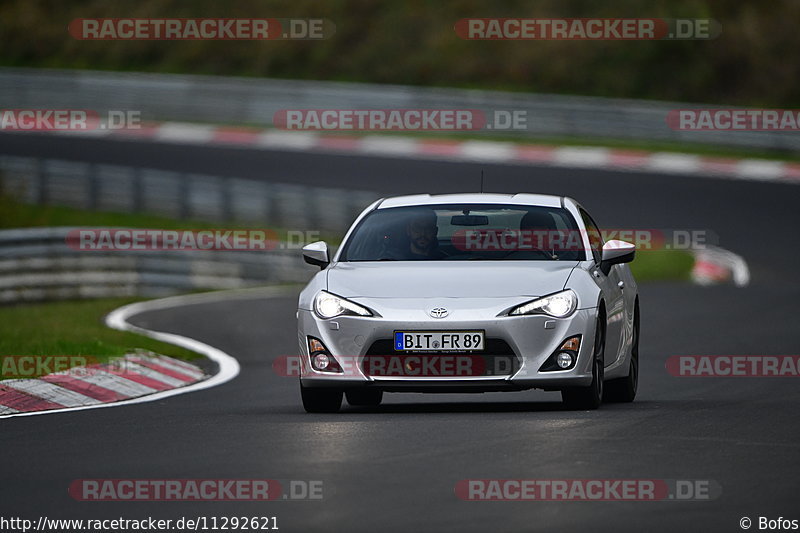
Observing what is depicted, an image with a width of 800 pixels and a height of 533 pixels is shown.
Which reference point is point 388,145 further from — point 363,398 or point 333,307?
point 333,307

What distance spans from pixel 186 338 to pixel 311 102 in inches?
951

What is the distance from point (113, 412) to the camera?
1125 centimetres

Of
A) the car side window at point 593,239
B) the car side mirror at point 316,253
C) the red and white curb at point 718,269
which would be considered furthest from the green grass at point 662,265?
the car side mirror at point 316,253

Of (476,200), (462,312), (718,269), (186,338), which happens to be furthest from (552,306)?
(718,269)

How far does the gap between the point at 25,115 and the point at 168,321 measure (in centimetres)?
2450

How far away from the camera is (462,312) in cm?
1039

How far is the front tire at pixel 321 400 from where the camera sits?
10.9 metres

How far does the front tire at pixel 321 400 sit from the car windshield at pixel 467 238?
3.15 feet

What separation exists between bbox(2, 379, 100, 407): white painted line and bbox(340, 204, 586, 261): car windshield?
2.20 m

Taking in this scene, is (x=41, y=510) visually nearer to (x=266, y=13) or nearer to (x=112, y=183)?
(x=112, y=183)

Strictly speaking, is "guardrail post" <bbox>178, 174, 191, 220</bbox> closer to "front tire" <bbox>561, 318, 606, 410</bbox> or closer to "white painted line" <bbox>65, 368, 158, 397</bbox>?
"white painted line" <bbox>65, 368, 158, 397</bbox>

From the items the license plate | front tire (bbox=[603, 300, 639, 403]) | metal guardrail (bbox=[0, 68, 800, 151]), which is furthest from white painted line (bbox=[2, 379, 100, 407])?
metal guardrail (bbox=[0, 68, 800, 151])

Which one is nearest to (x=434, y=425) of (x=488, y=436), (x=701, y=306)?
(x=488, y=436)

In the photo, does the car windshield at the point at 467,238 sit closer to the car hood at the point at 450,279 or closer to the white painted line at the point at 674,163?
the car hood at the point at 450,279
